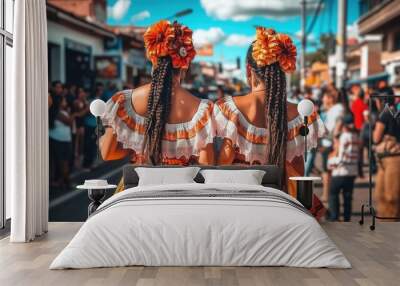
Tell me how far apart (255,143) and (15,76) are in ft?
7.48

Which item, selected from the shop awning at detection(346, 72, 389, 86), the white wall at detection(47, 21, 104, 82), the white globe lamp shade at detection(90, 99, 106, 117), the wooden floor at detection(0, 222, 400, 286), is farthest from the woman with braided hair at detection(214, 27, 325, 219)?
the shop awning at detection(346, 72, 389, 86)

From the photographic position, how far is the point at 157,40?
6418mm

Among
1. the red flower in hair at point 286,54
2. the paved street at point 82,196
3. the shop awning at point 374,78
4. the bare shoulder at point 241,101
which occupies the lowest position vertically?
the paved street at point 82,196

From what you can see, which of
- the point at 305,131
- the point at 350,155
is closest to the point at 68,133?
the point at 305,131

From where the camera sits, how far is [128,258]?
4.40 m

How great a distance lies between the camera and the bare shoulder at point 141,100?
21.0ft

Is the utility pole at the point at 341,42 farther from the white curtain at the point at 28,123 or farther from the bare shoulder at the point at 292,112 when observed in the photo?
the white curtain at the point at 28,123

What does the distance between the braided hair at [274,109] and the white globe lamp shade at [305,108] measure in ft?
0.63

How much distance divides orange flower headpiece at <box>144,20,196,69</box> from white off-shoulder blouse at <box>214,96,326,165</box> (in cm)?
54

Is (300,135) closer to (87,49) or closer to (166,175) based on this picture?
(166,175)

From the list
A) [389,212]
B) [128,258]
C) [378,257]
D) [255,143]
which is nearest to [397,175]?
[389,212]

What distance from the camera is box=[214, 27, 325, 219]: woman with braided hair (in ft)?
20.9

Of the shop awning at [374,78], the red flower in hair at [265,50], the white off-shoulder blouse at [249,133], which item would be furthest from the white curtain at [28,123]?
the shop awning at [374,78]

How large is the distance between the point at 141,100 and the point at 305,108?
1540 mm
